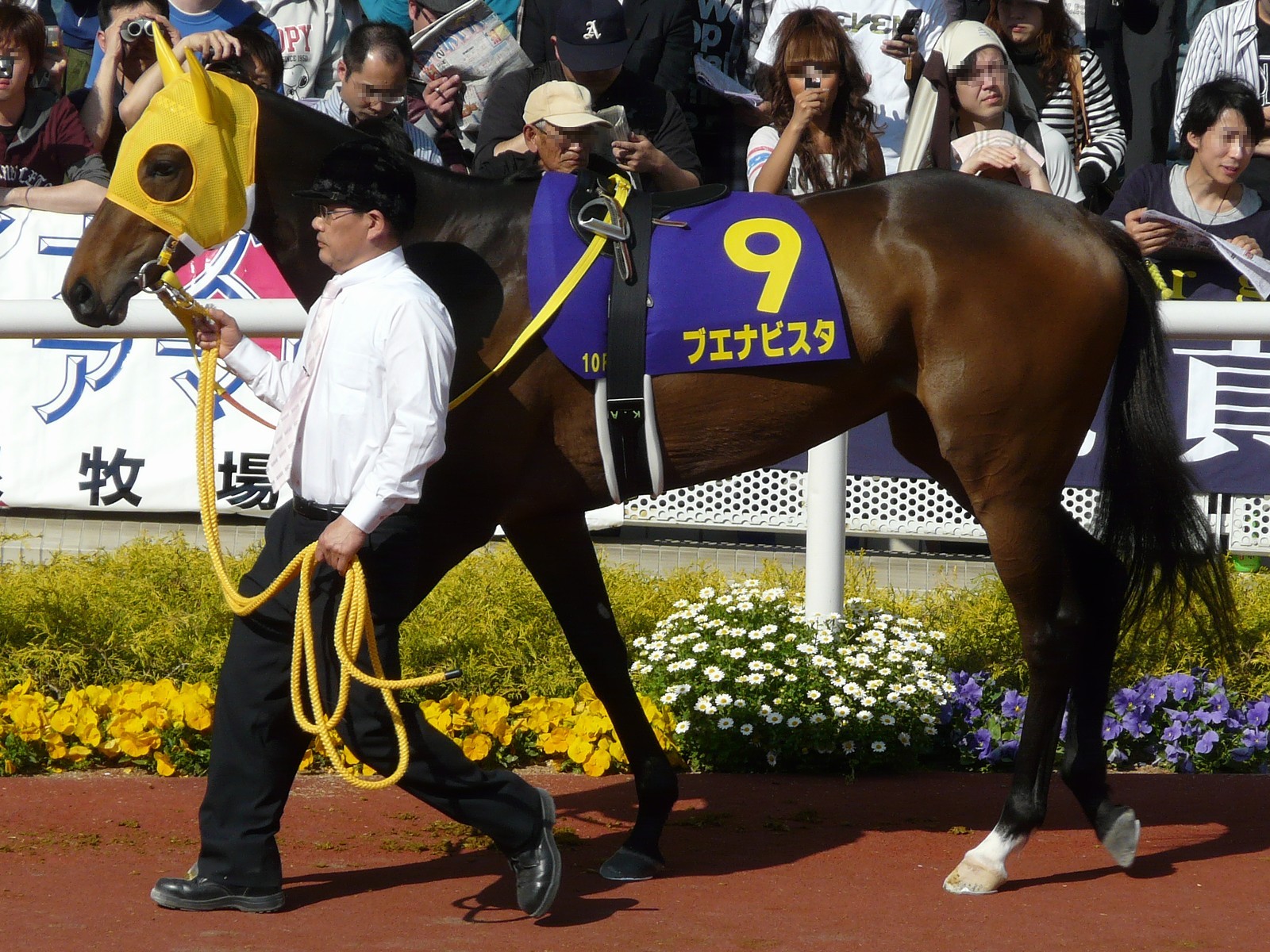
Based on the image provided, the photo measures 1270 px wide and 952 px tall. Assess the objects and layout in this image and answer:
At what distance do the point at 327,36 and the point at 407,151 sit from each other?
448 centimetres

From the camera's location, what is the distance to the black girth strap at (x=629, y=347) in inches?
137

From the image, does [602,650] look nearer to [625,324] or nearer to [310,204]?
[625,324]

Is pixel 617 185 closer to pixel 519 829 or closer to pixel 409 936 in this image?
pixel 519 829

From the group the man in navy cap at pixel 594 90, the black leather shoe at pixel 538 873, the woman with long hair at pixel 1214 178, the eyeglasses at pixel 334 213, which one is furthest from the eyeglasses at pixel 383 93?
the black leather shoe at pixel 538 873

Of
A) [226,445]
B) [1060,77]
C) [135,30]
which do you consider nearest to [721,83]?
[1060,77]

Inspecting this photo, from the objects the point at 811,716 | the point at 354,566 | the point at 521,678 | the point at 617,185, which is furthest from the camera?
Result: the point at 521,678

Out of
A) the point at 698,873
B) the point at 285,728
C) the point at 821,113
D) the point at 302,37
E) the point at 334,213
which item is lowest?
the point at 698,873

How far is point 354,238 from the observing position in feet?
10.5

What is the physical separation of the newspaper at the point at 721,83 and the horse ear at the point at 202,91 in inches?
164

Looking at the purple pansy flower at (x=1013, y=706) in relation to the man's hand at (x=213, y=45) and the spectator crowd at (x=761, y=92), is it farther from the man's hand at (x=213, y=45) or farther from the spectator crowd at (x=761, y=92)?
the man's hand at (x=213, y=45)

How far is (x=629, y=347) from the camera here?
3.48 meters

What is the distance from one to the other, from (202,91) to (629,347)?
3.63 feet

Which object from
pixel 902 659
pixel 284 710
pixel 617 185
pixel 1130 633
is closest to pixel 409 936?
pixel 284 710

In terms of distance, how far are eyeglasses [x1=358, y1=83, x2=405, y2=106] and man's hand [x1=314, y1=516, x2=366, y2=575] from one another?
3274 millimetres
